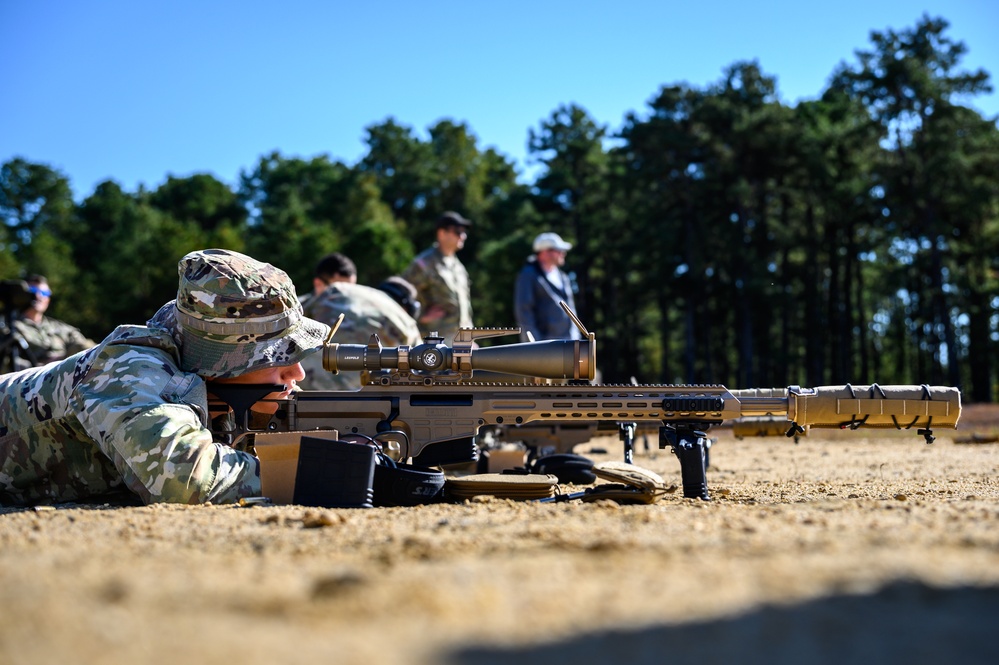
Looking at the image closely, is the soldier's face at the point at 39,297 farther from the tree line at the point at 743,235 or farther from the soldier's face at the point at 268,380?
the tree line at the point at 743,235

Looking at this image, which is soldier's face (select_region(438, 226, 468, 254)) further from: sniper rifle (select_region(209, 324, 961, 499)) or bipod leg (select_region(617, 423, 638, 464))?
→ sniper rifle (select_region(209, 324, 961, 499))

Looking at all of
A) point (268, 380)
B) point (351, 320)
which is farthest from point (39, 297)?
point (268, 380)

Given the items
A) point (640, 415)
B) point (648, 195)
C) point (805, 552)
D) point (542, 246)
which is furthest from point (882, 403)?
point (648, 195)

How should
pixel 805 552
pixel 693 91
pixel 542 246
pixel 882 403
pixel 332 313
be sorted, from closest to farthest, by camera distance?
pixel 805 552
pixel 882 403
pixel 332 313
pixel 542 246
pixel 693 91

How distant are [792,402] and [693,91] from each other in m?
40.4

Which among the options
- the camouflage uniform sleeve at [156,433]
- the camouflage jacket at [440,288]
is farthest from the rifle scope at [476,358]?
the camouflage jacket at [440,288]

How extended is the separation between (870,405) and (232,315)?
3517 mm

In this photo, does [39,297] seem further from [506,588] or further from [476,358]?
[506,588]

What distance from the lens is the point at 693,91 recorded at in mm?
44188

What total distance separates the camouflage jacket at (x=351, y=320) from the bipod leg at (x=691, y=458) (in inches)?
146

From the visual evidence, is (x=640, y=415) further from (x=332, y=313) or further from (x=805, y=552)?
(x=332, y=313)

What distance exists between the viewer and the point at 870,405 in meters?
5.80

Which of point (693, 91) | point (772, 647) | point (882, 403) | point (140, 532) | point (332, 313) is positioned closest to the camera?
point (772, 647)

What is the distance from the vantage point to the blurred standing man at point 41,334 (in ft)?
46.0
